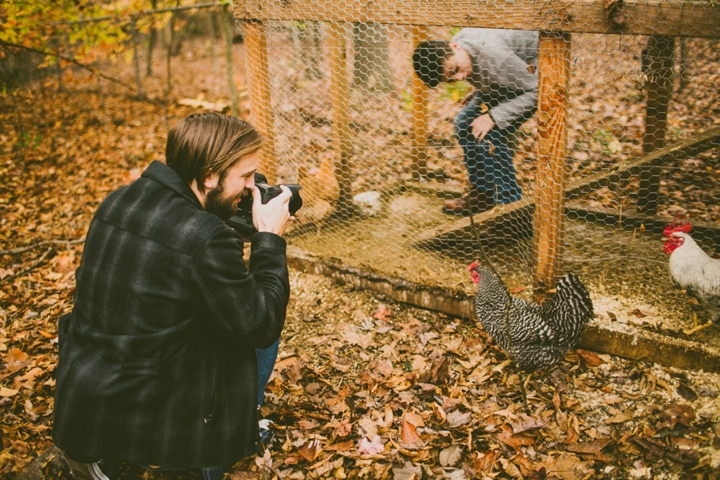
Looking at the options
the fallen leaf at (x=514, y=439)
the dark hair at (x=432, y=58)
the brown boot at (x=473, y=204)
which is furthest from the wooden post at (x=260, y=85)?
the fallen leaf at (x=514, y=439)

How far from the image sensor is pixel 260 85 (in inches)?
126

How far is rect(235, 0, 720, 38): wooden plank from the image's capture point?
199 cm

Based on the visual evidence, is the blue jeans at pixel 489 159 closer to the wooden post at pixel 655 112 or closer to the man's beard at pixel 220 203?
the wooden post at pixel 655 112

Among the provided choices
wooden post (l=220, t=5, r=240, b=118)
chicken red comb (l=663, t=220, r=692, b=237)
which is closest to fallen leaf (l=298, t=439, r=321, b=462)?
chicken red comb (l=663, t=220, r=692, b=237)

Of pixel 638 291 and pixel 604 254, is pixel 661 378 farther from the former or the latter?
pixel 604 254

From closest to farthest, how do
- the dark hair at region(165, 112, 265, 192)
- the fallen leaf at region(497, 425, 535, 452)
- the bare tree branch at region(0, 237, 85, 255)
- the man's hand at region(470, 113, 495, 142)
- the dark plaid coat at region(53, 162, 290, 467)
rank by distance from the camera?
the dark plaid coat at region(53, 162, 290, 467)
the dark hair at region(165, 112, 265, 192)
the fallen leaf at region(497, 425, 535, 452)
the man's hand at region(470, 113, 495, 142)
the bare tree branch at region(0, 237, 85, 255)

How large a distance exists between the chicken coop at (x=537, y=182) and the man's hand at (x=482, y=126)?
11 centimetres

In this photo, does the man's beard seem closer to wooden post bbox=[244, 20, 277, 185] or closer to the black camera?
the black camera

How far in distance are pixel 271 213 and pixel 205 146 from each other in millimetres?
355

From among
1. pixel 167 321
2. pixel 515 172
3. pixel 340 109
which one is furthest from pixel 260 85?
pixel 167 321

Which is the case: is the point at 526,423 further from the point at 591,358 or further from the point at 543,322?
the point at 591,358

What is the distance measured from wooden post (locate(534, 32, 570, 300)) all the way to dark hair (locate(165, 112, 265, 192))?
1.54 meters

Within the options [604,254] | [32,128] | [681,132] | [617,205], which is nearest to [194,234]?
[604,254]

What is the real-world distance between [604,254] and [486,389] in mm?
1256
